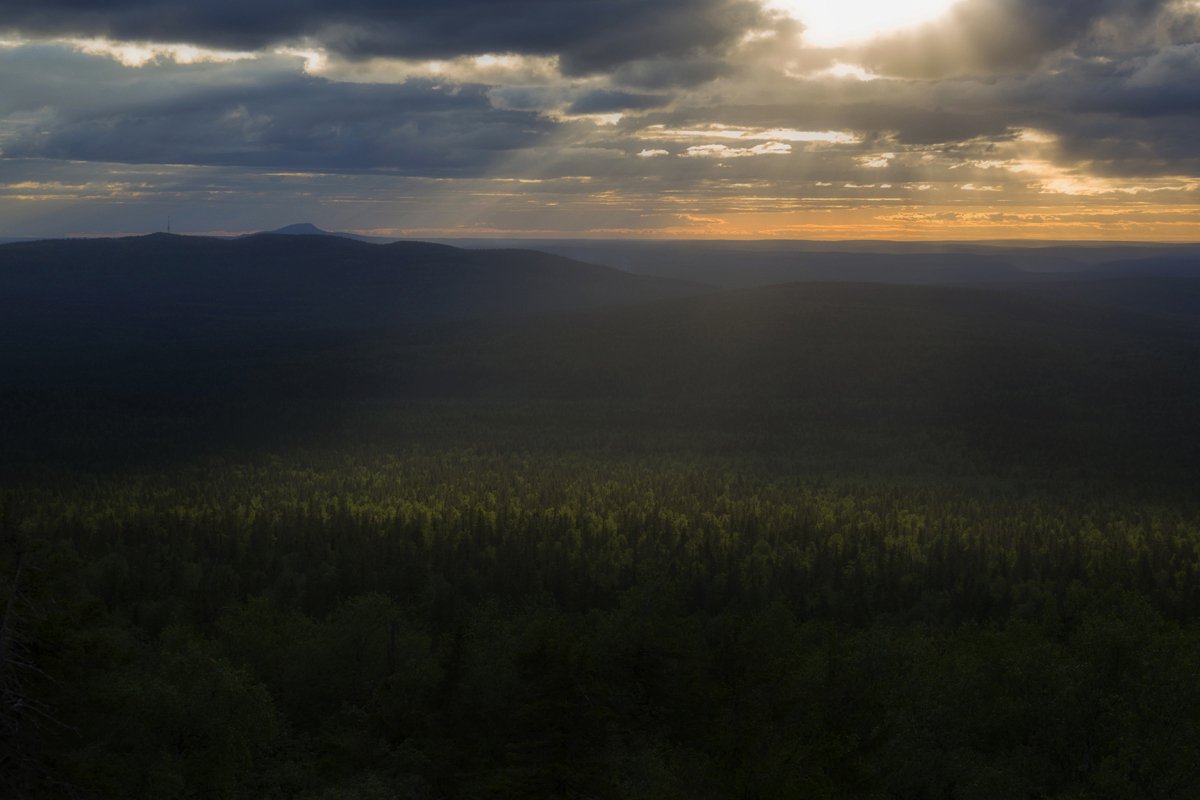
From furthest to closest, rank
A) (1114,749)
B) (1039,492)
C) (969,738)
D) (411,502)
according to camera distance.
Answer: (1039,492), (411,502), (969,738), (1114,749)

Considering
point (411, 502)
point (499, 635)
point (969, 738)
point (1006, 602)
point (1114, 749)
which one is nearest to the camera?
point (1114, 749)

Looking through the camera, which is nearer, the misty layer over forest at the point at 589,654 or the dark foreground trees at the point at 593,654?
the misty layer over forest at the point at 589,654

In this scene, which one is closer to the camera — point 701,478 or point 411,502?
point 411,502

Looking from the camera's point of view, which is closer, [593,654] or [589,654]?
[589,654]

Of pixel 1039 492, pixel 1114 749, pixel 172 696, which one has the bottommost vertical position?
pixel 1039 492

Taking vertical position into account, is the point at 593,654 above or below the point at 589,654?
below

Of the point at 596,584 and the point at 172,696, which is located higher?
the point at 172,696

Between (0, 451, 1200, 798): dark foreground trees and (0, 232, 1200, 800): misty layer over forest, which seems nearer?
(0, 232, 1200, 800): misty layer over forest

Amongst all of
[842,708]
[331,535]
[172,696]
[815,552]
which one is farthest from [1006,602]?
[172,696]

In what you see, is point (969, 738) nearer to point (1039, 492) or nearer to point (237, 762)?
point (237, 762)

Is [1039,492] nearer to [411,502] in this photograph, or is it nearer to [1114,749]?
[411,502]
